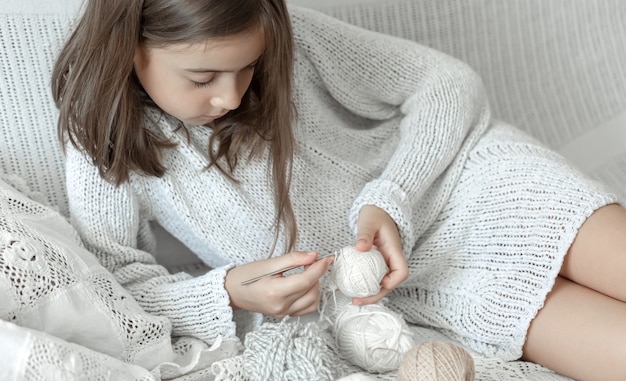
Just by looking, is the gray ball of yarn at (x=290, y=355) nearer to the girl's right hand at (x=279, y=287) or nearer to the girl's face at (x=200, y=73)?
the girl's right hand at (x=279, y=287)

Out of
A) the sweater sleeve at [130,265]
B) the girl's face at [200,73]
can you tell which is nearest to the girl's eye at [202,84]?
the girl's face at [200,73]

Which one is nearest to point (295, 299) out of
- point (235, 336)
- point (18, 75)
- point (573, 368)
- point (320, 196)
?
point (235, 336)

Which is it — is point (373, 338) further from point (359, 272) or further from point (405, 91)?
point (405, 91)

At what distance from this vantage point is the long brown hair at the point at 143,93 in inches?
44.3

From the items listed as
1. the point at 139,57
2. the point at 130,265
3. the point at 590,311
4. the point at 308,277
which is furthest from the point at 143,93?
the point at 590,311

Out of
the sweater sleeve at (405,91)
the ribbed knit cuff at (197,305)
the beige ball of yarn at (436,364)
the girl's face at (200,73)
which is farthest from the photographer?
the sweater sleeve at (405,91)

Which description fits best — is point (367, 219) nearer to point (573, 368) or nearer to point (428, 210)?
point (428, 210)

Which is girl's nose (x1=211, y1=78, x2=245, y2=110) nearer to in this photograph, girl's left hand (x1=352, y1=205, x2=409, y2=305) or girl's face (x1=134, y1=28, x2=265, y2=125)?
girl's face (x1=134, y1=28, x2=265, y2=125)

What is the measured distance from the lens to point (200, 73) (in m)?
1.16

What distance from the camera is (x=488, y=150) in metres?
1.42

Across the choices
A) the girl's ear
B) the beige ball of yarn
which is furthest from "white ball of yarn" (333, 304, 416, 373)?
the girl's ear

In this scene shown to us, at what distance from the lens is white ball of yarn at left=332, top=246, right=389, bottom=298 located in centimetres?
116

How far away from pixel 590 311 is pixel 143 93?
74 cm

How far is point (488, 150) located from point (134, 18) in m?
0.63
